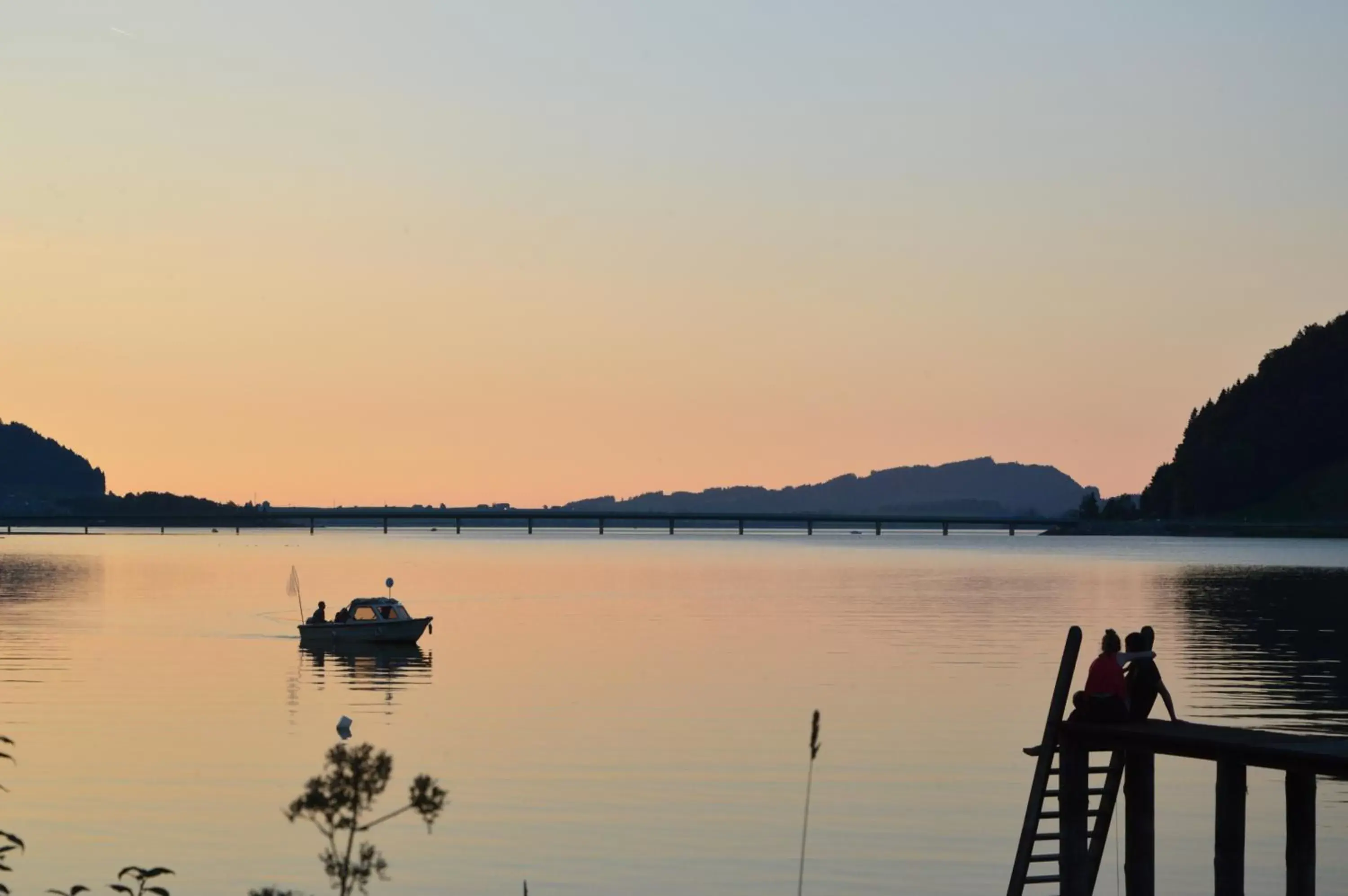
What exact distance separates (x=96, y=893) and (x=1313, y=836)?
768 inches

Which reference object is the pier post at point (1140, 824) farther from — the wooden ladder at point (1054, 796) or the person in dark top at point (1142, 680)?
the person in dark top at point (1142, 680)

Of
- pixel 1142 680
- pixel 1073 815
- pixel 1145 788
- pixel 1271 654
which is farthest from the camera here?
pixel 1271 654

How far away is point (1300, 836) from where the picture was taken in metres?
23.6

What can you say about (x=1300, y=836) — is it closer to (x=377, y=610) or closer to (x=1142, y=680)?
(x=1142, y=680)

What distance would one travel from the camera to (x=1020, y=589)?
145000 mm

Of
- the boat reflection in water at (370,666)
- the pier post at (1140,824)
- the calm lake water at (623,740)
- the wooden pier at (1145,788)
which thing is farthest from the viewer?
the boat reflection in water at (370,666)

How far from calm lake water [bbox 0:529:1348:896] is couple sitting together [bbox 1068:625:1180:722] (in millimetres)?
5938

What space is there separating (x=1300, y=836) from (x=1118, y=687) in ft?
10.0

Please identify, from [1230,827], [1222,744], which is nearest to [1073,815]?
[1230,827]

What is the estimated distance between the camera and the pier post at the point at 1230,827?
23719 millimetres

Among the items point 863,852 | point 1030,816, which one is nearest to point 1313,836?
point 1030,816

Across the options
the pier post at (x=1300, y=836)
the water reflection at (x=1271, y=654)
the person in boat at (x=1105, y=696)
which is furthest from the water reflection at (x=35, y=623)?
the pier post at (x=1300, y=836)

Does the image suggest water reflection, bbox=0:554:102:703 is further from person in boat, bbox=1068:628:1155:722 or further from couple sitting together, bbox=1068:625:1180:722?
person in boat, bbox=1068:628:1155:722

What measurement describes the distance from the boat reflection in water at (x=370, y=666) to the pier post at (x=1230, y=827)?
3877 centimetres
